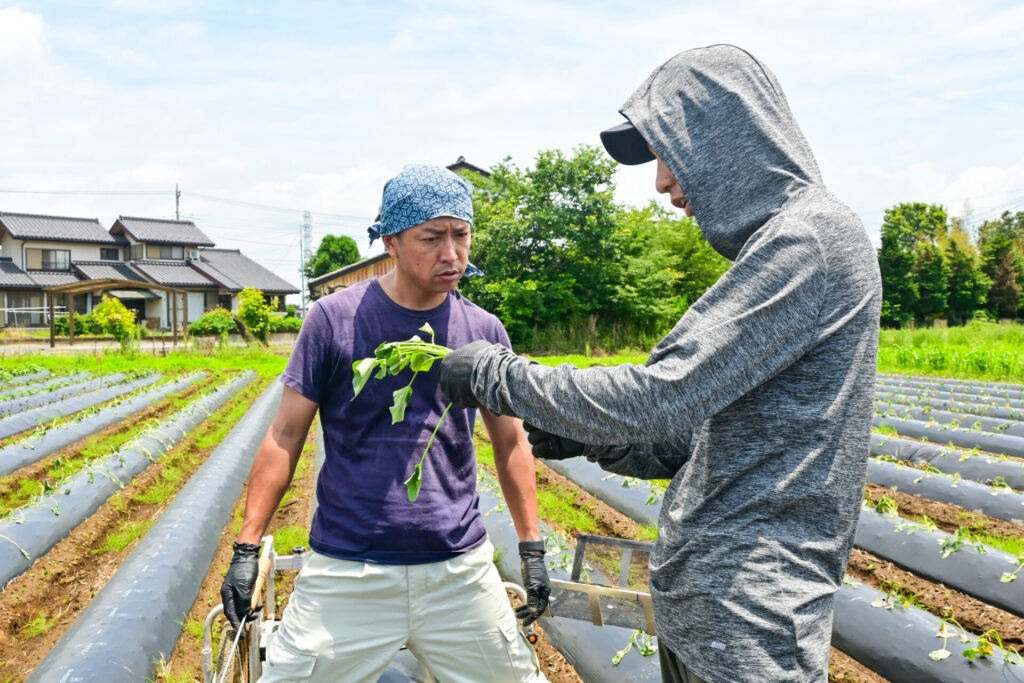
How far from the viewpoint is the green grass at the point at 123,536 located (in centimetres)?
479

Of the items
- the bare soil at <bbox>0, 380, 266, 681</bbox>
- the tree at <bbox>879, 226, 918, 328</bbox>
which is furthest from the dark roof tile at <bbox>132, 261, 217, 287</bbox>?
the tree at <bbox>879, 226, 918, 328</bbox>

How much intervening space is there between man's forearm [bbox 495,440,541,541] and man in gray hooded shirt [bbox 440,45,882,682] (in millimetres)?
937

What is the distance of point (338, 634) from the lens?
69.6 inches

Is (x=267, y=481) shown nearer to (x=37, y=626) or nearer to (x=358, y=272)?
(x=37, y=626)

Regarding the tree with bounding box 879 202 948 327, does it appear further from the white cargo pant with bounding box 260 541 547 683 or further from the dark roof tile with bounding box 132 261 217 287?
the white cargo pant with bounding box 260 541 547 683

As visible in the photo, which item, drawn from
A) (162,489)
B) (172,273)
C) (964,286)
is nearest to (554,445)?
(162,489)

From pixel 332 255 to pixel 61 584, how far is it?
152 ft

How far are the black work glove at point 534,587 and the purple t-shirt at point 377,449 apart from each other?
175mm

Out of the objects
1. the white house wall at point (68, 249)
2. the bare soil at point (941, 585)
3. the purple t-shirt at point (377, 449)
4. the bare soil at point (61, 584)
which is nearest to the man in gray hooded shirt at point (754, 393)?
the purple t-shirt at point (377, 449)

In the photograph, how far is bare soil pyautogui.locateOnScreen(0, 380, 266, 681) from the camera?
3.46 metres

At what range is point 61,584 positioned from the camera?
4227 mm

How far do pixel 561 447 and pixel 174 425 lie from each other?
800cm

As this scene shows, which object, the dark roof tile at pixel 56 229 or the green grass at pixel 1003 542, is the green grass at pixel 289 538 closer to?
the green grass at pixel 1003 542

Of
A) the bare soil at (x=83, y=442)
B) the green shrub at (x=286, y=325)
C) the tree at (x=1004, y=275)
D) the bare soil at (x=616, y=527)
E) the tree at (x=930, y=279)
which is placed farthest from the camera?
the tree at (x=1004, y=275)
